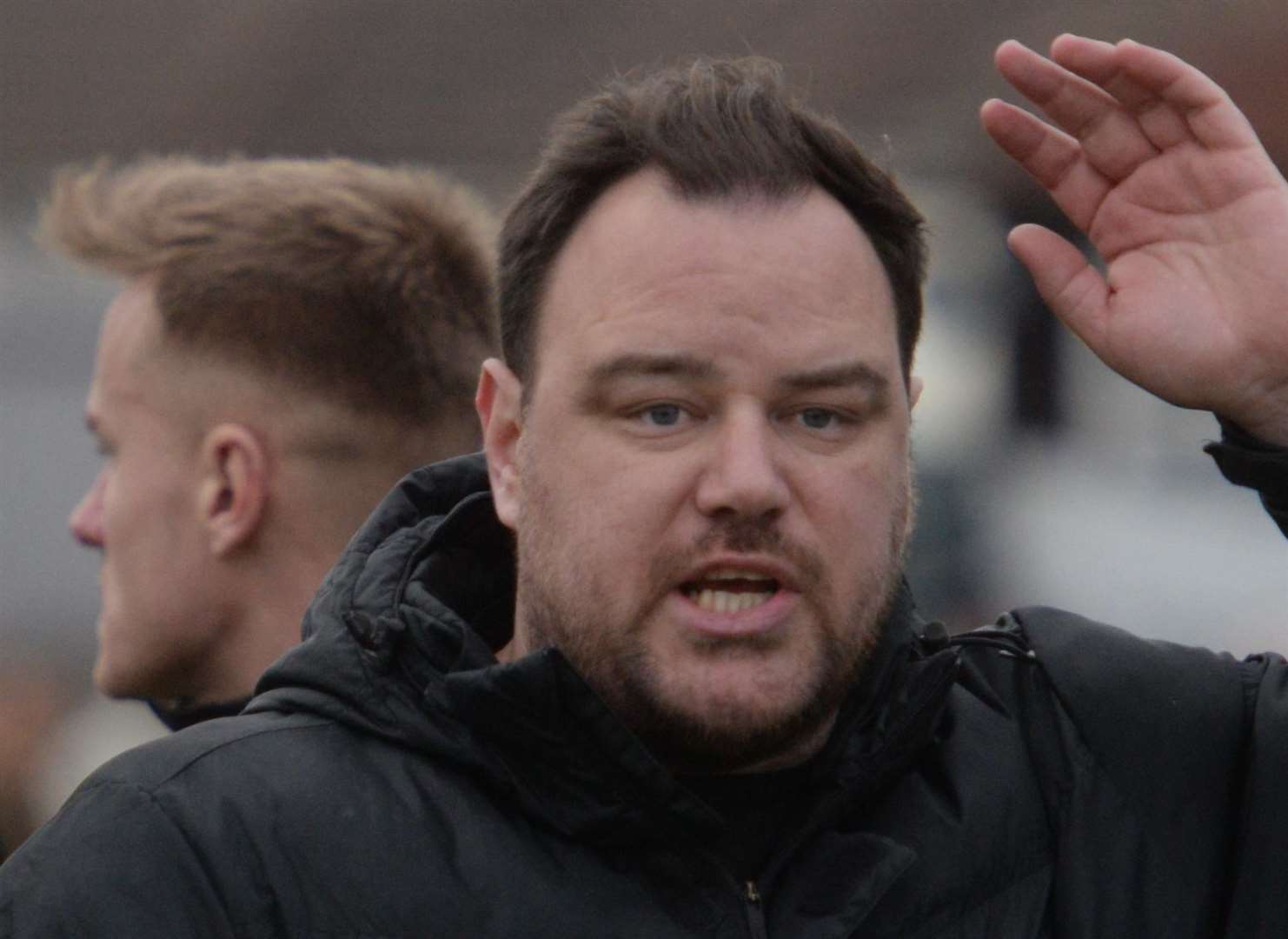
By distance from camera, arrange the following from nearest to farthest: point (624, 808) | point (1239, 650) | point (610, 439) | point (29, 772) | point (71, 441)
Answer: point (624, 808)
point (610, 439)
point (1239, 650)
point (29, 772)
point (71, 441)

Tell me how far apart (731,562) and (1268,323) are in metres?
0.77

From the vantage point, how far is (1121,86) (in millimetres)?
2760

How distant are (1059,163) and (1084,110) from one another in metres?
0.10

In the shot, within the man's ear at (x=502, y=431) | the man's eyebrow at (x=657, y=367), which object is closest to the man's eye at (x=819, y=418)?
the man's eyebrow at (x=657, y=367)

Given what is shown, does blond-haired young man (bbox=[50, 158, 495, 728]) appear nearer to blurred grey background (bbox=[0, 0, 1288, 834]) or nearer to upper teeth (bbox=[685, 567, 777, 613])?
upper teeth (bbox=[685, 567, 777, 613])

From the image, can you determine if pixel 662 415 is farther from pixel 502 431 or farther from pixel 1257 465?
pixel 1257 465

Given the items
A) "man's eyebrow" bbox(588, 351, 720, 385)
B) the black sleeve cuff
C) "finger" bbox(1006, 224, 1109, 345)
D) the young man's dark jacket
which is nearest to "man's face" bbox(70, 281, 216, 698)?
the young man's dark jacket

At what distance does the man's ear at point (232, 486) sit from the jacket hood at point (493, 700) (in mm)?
887

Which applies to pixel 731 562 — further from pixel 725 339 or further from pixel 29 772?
pixel 29 772

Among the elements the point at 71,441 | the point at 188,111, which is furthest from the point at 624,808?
the point at 188,111

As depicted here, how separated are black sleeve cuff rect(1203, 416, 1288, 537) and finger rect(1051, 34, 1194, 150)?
0.37 meters

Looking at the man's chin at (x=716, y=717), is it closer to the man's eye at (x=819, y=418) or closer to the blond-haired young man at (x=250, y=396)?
the man's eye at (x=819, y=418)

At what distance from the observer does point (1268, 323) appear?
2758 millimetres

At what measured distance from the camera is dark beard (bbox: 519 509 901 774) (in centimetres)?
252
